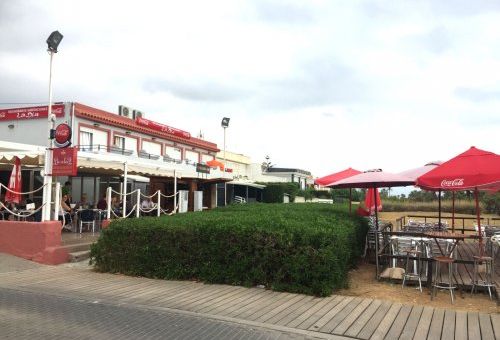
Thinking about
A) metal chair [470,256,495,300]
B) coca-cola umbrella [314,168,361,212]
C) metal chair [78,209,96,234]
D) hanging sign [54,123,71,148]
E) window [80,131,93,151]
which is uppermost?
window [80,131,93,151]

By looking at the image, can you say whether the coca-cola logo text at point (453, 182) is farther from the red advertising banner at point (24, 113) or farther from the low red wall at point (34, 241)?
the red advertising banner at point (24, 113)

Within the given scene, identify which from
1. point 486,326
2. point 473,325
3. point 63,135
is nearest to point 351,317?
point 473,325

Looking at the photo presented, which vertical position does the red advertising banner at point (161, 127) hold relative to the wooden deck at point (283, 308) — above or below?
above

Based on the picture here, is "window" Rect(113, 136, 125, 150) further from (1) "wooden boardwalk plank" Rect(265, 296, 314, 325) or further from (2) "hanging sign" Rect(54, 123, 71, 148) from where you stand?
(1) "wooden boardwalk plank" Rect(265, 296, 314, 325)

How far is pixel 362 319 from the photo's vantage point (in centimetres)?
601

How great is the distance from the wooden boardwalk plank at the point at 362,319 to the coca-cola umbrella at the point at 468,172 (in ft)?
7.78

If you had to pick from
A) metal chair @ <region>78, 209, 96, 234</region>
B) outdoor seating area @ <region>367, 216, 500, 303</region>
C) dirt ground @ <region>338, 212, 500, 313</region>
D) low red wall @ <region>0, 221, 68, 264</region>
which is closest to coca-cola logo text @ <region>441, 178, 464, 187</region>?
outdoor seating area @ <region>367, 216, 500, 303</region>

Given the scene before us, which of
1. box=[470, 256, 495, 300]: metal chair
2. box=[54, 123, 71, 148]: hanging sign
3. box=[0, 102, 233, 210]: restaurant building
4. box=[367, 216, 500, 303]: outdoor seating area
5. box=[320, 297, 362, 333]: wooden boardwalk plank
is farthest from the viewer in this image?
box=[0, 102, 233, 210]: restaurant building

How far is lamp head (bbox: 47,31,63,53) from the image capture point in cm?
1145

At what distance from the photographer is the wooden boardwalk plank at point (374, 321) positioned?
543cm

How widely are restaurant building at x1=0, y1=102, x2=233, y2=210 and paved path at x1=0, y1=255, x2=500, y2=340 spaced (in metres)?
5.45

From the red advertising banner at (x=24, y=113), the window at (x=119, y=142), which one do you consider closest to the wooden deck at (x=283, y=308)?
the red advertising banner at (x=24, y=113)

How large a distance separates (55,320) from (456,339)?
484 centimetres

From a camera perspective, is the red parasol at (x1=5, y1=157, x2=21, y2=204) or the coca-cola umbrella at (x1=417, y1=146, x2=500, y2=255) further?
the red parasol at (x1=5, y1=157, x2=21, y2=204)
